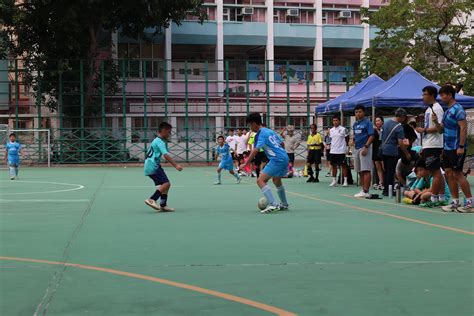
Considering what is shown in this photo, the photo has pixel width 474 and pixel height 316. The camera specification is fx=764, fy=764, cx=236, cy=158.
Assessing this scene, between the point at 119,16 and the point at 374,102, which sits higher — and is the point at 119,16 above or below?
above

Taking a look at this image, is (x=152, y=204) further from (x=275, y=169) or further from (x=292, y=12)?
(x=292, y=12)

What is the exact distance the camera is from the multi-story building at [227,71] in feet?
131

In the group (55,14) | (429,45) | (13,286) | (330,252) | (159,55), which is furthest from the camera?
(159,55)

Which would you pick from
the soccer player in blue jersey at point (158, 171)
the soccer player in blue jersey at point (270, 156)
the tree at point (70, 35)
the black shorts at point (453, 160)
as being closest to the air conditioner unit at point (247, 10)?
the tree at point (70, 35)

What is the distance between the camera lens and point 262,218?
1175cm

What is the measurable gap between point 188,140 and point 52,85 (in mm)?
7412

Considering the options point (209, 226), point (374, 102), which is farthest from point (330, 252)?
point (374, 102)

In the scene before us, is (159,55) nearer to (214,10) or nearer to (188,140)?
(214,10)

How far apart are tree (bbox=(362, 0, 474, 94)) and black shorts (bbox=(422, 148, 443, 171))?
19359 millimetres

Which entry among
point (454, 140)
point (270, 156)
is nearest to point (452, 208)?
point (454, 140)

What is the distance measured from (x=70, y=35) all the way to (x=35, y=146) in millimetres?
5678

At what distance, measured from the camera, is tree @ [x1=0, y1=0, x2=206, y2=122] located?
36.4 metres

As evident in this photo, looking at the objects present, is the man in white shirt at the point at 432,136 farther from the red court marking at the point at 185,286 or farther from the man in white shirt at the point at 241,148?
the man in white shirt at the point at 241,148

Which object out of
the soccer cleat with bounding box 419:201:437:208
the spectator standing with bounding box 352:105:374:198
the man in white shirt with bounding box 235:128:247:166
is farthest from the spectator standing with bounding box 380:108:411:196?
the man in white shirt with bounding box 235:128:247:166
